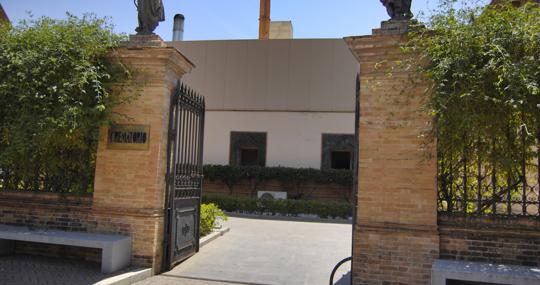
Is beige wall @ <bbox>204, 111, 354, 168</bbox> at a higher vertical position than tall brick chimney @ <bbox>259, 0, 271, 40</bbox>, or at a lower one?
lower

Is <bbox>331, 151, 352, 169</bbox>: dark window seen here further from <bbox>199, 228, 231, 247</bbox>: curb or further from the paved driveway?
<bbox>199, 228, 231, 247</bbox>: curb

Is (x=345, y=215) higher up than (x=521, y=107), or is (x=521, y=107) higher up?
(x=521, y=107)

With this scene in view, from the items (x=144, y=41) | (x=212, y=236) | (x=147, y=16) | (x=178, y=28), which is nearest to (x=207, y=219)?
(x=212, y=236)

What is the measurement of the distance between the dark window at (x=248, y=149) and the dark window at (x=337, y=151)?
2.58 m

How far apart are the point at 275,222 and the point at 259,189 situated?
407 cm

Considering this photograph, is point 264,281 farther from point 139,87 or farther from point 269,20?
point 269,20

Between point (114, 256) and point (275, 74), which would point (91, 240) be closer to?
point (114, 256)

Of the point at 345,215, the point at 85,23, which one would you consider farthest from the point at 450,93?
the point at 345,215

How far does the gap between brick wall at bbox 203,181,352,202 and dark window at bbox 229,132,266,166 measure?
39.3 inches

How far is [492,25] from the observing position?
16.3 feet

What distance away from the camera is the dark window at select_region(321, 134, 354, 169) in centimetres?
1773

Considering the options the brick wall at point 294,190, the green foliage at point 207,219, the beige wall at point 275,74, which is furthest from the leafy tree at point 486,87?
the beige wall at point 275,74

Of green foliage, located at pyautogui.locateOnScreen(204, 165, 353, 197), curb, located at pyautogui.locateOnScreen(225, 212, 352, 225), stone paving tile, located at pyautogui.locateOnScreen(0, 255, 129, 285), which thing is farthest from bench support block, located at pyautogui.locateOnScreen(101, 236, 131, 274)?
green foliage, located at pyautogui.locateOnScreen(204, 165, 353, 197)

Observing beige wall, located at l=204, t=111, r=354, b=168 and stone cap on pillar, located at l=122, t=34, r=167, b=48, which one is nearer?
stone cap on pillar, located at l=122, t=34, r=167, b=48
